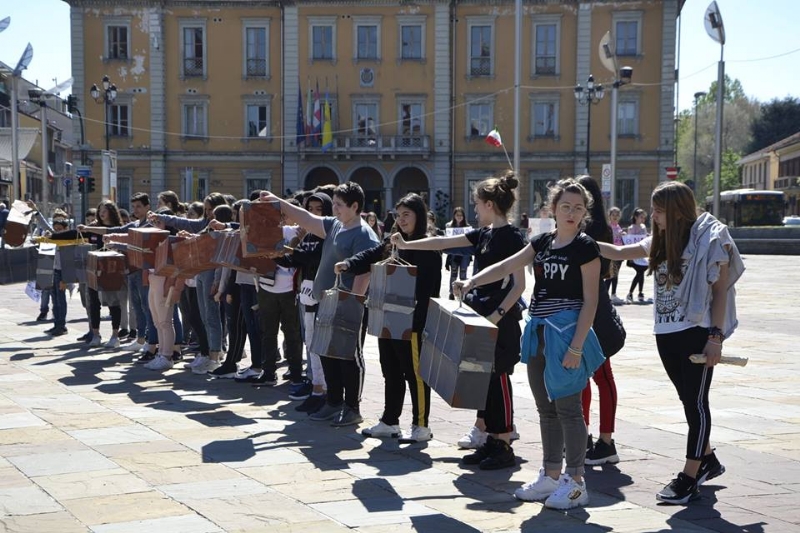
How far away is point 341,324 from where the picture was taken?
7477 millimetres

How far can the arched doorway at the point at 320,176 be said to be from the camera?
5132 centimetres

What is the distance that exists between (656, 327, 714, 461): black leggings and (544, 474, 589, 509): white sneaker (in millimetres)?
659

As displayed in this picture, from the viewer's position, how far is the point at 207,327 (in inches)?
433

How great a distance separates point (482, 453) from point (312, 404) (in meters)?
2.26

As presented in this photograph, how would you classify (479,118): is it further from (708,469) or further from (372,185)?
(708,469)

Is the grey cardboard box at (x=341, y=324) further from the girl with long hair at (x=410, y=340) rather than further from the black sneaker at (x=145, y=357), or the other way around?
the black sneaker at (x=145, y=357)

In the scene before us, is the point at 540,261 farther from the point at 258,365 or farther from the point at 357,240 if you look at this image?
the point at 258,365

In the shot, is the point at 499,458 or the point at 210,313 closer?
the point at 499,458

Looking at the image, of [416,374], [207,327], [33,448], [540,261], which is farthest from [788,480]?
[207,327]

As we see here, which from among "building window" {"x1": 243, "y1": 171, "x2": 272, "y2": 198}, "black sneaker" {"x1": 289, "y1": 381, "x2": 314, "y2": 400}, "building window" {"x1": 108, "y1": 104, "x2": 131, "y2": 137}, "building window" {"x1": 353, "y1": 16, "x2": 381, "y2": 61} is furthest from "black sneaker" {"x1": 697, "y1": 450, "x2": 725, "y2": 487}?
"building window" {"x1": 108, "y1": 104, "x2": 131, "y2": 137}

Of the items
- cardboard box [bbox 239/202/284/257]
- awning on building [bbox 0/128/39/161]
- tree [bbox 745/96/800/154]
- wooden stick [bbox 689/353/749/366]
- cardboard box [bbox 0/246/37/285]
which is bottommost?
cardboard box [bbox 0/246/37/285]

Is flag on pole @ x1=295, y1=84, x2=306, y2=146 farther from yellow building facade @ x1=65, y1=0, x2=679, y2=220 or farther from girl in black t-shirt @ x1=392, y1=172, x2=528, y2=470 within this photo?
girl in black t-shirt @ x1=392, y1=172, x2=528, y2=470

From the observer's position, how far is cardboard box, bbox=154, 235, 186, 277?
1055cm

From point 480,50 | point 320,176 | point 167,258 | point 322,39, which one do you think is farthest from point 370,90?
point 167,258
